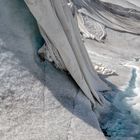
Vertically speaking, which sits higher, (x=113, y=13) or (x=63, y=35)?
(x=63, y=35)

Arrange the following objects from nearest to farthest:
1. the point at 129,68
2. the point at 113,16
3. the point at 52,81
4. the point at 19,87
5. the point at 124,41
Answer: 1. the point at 19,87
2. the point at 52,81
3. the point at 129,68
4. the point at 124,41
5. the point at 113,16

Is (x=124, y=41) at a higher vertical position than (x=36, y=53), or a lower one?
lower

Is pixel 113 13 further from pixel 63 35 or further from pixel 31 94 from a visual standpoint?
pixel 31 94

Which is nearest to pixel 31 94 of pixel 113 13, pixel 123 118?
pixel 123 118

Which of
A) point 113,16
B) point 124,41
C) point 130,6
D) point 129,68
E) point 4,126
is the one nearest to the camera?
point 4,126

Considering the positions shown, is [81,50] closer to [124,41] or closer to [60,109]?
[60,109]

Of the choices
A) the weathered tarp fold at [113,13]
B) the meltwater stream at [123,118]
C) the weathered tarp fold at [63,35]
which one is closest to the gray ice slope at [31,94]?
the weathered tarp fold at [63,35]

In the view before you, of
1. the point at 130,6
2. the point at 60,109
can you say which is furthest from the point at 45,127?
the point at 130,6
